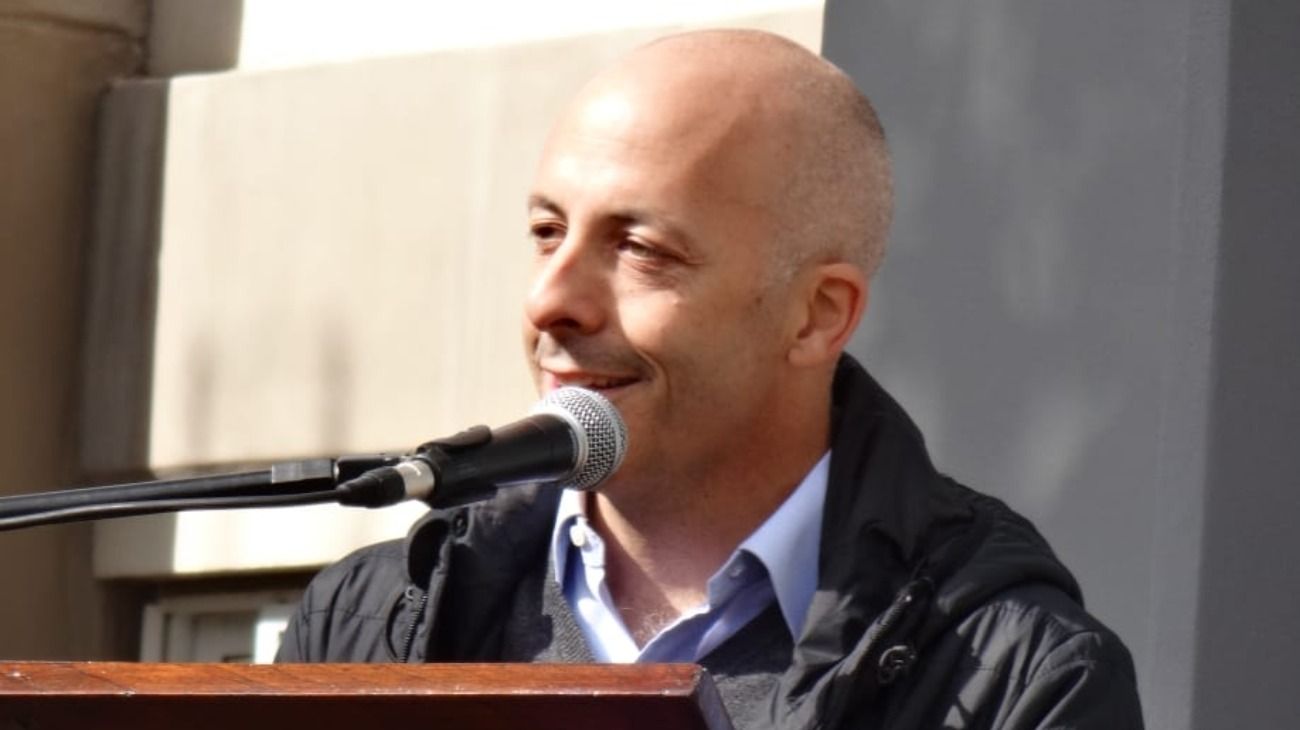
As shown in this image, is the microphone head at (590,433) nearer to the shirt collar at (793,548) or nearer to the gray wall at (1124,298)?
the shirt collar at (793,548)

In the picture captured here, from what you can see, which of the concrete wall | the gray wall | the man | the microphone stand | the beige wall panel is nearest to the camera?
the microphone stand

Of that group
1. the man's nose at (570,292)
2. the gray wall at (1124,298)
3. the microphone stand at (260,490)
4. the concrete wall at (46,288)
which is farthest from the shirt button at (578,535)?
the concrete wall at (46,288)

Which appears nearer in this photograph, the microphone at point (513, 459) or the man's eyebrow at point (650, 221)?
the microphone at point (513, 459)

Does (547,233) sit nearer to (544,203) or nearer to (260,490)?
(544,203)

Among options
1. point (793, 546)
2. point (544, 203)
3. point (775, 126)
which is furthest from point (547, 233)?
point (793, 546)

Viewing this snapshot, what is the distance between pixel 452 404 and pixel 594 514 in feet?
6.57

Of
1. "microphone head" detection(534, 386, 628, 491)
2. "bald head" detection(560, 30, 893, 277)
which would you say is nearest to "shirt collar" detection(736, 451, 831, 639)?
"bald head" detection(560, 30, 893, 277)

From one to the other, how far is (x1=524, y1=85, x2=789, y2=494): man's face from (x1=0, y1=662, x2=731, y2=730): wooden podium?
98cm

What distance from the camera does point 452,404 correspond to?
5.46 m

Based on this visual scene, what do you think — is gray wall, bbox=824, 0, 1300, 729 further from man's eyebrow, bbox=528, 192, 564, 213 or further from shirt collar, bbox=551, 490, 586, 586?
man's eyebrow, bbox=528, 192, 564, 213

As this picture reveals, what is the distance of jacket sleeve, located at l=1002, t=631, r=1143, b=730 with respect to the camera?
306 centimetres

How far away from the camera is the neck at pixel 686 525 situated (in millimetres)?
3389

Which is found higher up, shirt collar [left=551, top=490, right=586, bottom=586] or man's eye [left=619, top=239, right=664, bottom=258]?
man's eye [left=619, top=239, right=664, bottom=258]

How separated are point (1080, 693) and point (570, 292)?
703 mm
